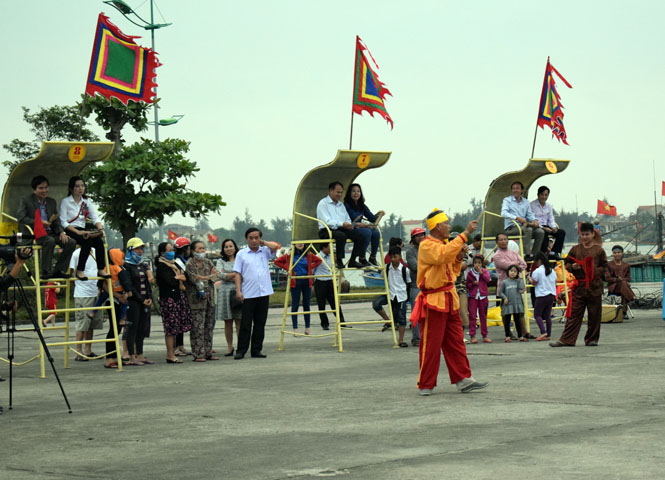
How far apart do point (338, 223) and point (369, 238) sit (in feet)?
2.11

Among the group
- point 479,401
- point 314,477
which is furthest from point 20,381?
point 314,477

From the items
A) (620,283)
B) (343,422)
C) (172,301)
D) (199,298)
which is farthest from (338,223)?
(620,283)

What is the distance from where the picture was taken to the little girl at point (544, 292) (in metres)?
17.7

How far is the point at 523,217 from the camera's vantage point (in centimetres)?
1898

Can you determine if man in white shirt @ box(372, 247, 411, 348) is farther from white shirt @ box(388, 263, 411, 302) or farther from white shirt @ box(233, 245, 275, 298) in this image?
white shirt @ box(233, 245, 275, 298)

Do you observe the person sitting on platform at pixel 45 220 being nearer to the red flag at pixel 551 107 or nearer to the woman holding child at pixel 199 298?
the woman holding child at pixel 199 298

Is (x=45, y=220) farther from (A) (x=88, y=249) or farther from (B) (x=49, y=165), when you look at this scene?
(B) (x=49, y=165)

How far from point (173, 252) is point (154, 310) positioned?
15.6 m

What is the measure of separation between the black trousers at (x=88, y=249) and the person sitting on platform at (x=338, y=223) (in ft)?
12.6

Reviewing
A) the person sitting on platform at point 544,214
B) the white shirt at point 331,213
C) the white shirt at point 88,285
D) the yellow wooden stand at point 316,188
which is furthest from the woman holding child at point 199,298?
the person sitting on platform at point 544,214

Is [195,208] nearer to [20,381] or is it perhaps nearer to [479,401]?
[20,381]

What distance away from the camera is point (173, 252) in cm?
1608

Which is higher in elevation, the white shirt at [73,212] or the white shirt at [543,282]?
the white shirt at [73,212]

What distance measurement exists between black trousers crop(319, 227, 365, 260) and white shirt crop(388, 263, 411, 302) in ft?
3.03
